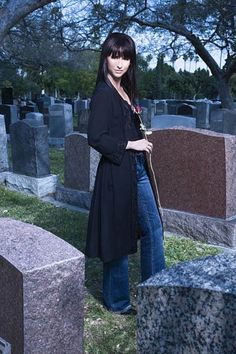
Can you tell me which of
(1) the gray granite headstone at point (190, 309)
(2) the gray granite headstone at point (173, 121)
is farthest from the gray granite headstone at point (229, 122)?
(1) the gray granite headstone at point (190, 309)

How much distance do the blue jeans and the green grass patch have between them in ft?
0.45

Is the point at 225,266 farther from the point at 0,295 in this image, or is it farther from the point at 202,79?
the point at 202,79

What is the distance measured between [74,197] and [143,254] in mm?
3789

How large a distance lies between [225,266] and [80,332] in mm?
1267

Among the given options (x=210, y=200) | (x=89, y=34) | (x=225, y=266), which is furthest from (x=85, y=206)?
(x=89, y=34)

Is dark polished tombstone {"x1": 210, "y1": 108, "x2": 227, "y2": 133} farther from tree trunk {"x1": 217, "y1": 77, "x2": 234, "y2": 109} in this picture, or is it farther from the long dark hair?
the long dark hair

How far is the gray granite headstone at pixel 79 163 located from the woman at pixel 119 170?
3.54 m

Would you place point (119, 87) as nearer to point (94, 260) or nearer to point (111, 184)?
point (111, 184)

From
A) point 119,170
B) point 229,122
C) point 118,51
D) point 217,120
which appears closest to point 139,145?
point 119,170

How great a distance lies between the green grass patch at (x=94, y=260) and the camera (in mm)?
3127

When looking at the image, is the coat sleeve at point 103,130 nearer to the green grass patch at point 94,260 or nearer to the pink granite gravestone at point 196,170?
the green grass patch at point 94,260

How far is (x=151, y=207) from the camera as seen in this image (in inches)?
124

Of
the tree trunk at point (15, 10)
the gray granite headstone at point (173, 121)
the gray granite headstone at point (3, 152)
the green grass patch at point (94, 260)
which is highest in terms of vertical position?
the tree trunk at point (15, 10)

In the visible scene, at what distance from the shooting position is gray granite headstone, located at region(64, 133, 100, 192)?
6.73 meters
